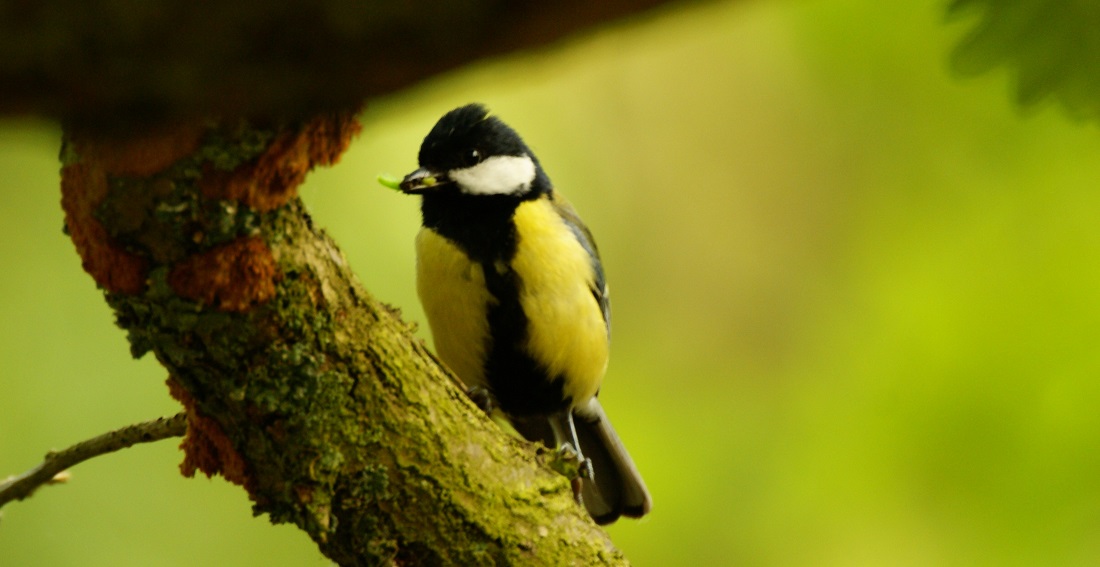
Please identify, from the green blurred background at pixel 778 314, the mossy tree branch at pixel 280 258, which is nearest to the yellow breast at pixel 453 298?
the green blurred background at pixel 778 314

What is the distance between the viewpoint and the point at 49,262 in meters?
3.63

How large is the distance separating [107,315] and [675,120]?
2.71 meters

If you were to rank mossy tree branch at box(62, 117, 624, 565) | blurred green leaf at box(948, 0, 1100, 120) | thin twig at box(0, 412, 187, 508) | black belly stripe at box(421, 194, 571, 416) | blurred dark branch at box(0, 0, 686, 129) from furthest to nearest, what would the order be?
1. black belly stripe at box(421, 194, 571, 416)
2. thin twig at box(0, 412, 187, 508)
3. mossy tree branch at box(62, 117, 624, 565)
4. blurred green leaf at box(948, 0, 1100, 120)
5. blurred dark branch at box(0, 0, 686, 129)

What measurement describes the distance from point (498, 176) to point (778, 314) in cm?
229

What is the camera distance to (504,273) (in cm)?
258

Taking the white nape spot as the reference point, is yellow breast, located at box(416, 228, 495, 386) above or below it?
below

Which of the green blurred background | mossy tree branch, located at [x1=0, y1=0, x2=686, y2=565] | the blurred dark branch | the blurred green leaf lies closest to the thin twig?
mossy tree branch, located at [x1=0, y1=0, x2=686, y2=565]

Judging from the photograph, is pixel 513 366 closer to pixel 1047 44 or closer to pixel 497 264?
pixel 497 264

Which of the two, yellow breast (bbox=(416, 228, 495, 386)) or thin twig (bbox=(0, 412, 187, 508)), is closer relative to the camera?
thin twig (bbox=(0, 412, 187, 508))

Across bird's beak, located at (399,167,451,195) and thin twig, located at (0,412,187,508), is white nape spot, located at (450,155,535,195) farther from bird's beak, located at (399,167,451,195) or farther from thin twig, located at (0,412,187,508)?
thin twig, located at (0,412,187,508)

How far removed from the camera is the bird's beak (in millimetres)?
2615

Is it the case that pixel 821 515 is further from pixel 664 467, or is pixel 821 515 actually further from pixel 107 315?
pixel 107 315

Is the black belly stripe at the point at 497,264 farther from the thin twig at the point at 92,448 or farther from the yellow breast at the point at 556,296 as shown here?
the thin twig at the point at 92,448

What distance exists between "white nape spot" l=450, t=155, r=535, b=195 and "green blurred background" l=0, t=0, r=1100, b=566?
0.27 meters
